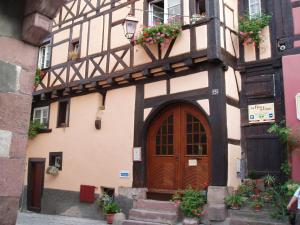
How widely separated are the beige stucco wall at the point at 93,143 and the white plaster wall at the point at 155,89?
505mm

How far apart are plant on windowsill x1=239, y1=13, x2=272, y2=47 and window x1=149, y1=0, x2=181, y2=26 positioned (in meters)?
1.59

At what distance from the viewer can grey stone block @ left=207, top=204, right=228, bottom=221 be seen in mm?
7324

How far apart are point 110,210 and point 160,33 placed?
4.51 metres

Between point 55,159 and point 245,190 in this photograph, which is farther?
point 55,159

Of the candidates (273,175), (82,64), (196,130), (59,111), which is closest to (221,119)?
(196,130)

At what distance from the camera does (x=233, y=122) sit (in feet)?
27.2

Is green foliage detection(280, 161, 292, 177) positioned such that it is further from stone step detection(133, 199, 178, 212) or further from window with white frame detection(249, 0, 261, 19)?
window with white frame detection(249, 0, 261, 19)

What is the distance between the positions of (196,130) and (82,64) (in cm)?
445

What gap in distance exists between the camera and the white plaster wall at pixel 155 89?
29.3ft

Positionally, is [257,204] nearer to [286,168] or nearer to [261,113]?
[286,168]

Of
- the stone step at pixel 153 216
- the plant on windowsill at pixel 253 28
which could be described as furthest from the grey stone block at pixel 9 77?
the plant on windowsill at pixel 253 28

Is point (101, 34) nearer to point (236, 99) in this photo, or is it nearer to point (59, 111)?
point (59, 111)

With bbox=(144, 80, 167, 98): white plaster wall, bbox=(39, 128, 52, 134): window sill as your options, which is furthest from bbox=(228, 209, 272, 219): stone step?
bbox=(39, 128, 52, 134): window sill

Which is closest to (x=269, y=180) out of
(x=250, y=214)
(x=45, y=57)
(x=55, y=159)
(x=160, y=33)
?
(x=250, y=214)
